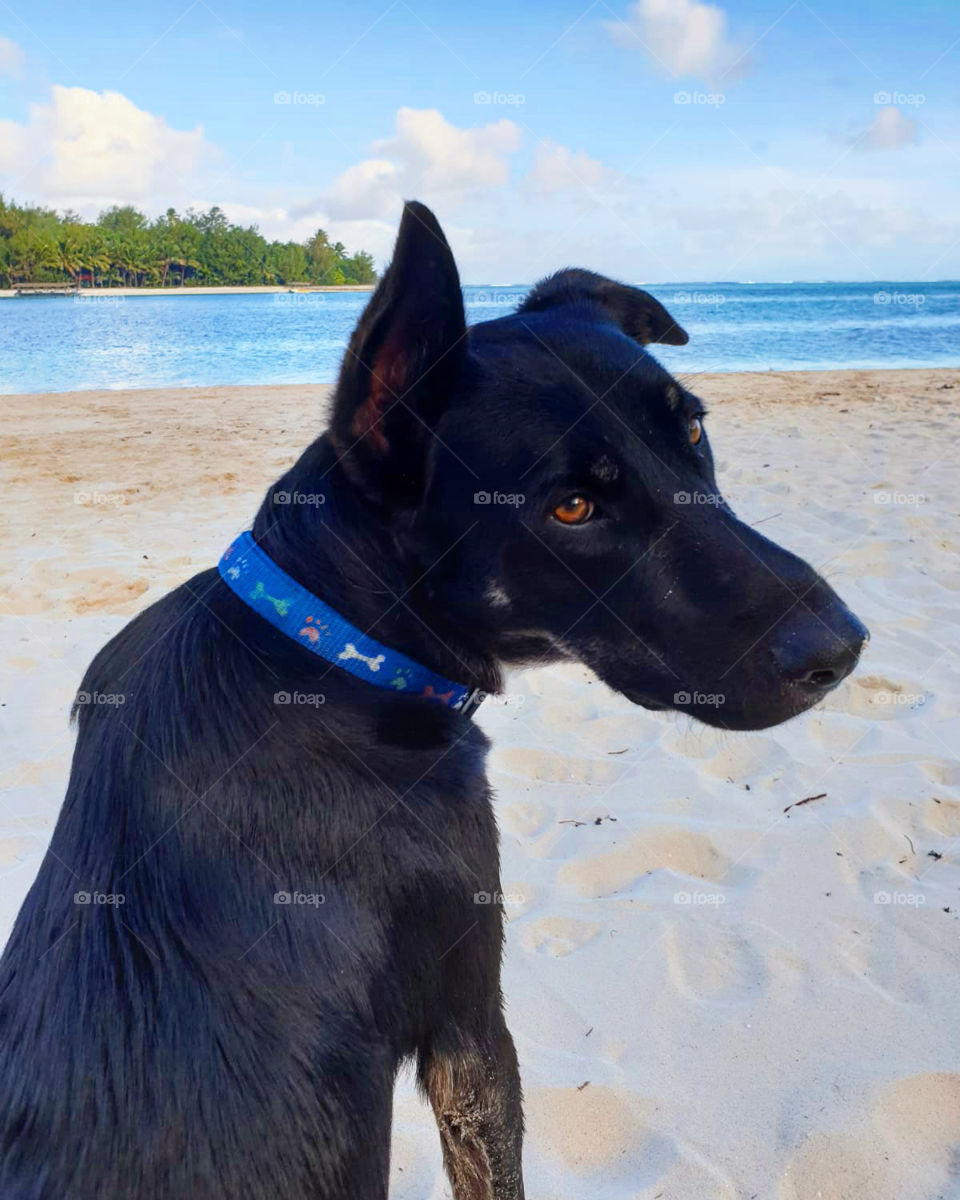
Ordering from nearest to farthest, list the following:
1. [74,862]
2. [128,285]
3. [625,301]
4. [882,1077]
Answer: [74,862] < [882,1077] < [625,301] < [128,285]

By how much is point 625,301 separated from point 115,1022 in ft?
7.32

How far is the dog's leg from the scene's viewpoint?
6.38 ft

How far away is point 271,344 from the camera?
30.2m

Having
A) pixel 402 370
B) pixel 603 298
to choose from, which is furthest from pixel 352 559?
pixel 603 298

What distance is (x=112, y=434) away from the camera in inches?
492

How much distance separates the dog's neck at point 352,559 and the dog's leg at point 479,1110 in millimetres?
766

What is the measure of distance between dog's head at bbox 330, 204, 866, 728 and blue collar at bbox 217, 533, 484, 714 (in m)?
0.20

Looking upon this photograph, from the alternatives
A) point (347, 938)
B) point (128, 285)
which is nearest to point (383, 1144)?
point (347, 938)

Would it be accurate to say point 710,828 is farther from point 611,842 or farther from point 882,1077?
point 882,1077

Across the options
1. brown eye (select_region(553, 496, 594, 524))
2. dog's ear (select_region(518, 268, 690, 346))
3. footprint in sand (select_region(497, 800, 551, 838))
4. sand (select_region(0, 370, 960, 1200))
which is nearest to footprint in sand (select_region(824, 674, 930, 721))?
sand (select_region(0, 370, 960, 1200))

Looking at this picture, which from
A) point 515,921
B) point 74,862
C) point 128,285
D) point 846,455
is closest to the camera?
point 74,862

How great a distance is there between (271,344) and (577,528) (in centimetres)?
3002

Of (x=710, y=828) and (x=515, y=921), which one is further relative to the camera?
(x=710, y=828)

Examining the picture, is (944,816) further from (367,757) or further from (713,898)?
(367,757)
